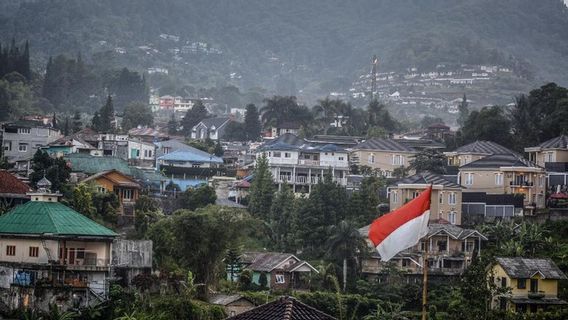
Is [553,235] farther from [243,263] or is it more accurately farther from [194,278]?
[194,278]

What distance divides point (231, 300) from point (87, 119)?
79557 mm

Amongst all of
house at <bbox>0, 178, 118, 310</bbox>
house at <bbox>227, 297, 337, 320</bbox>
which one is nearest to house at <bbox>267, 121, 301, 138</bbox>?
house at <bbox>0, 178, 118, 310</bbox>

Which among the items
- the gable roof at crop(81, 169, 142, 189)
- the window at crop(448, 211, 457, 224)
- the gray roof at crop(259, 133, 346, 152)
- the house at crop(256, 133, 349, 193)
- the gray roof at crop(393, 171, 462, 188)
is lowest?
the window at crop(448, 211, 457, 224)

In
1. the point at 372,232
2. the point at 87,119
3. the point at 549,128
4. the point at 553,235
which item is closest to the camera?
the point at 372,232

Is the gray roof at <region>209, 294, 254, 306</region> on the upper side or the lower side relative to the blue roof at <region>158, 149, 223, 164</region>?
lower

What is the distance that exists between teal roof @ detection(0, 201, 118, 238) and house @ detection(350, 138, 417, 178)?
41.6m

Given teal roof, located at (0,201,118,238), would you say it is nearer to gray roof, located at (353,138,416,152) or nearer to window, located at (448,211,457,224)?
window, located at (448,211,457,224)

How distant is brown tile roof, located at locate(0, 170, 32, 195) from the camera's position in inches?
2990

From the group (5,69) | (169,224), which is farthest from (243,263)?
(5,69)

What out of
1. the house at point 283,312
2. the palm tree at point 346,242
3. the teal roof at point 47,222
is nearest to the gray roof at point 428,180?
the palm tree at point 346,242

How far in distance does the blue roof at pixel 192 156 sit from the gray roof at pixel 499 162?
19.8 meters

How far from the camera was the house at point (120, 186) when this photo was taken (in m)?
82.9

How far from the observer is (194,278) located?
69.2 m

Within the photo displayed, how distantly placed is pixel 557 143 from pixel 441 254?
65.3ft
